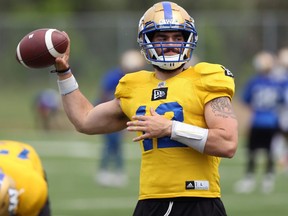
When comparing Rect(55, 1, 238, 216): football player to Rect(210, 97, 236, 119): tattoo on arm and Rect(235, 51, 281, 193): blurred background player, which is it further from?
Rect(235, 51, 281, 193): blurred background player

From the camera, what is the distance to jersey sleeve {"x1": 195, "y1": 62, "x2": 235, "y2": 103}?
4586 mm

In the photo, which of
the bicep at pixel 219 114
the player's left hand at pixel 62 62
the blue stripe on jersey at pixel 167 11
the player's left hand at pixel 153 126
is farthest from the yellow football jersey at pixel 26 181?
the blue stripe on jersey at pixel 167 11

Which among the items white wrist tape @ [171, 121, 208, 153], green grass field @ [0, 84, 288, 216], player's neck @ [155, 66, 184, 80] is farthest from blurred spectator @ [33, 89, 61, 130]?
white wrist tape @ [171, 121, 208, 153]

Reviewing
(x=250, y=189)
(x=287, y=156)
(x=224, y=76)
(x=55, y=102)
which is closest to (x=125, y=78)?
(x=224, y=76)

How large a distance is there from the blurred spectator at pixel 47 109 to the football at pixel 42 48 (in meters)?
14.9

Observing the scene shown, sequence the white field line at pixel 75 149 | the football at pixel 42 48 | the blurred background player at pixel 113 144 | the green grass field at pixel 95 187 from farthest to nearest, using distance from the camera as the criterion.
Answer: the white field line at pixel 75 149
the blurred background player at pixel 113 144
the green grass field at pixel 95 187
the football at pixel 42 48

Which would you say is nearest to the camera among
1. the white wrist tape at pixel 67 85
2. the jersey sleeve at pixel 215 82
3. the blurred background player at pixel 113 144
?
the jersey sleeve at pixel 215 82

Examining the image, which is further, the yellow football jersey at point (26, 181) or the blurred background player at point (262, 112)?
the blurred background player at point (262, 112)

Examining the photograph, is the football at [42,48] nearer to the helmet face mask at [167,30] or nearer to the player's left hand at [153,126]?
the helmet face mask at [167,30]

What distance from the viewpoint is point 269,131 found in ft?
39.9

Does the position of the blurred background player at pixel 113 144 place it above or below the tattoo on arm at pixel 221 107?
below

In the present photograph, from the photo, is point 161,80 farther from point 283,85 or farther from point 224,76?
point 283,85

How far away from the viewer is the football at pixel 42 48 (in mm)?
5051

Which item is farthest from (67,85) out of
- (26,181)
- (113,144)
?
(113,144)
